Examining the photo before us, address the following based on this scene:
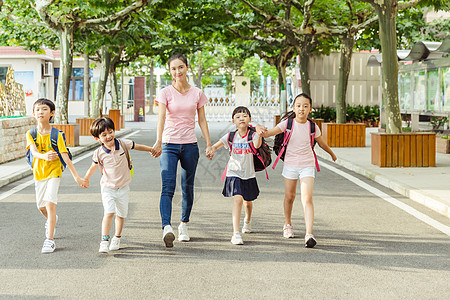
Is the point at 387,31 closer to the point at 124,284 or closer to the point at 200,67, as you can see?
the point at 124,284

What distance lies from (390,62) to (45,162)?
32.3ft

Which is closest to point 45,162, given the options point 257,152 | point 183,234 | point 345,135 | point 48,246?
point 48,246

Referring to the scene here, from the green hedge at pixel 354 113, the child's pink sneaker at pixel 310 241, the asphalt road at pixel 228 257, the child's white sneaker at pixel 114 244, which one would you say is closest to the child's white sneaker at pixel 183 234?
the asphalt road at pixel 228 257

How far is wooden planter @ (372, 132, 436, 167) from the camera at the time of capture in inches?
537

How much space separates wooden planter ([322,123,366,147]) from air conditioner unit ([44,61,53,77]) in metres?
37.3

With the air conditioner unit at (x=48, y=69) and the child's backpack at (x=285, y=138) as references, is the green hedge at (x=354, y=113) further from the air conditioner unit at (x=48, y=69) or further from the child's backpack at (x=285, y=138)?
the air conditioner unit at (x=48, y=69)

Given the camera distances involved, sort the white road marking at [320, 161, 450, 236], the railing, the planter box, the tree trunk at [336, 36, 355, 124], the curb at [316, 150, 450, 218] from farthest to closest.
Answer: the railing < the tree trunk at [336, 36, 355, 124] < the planter box < the curb at [316, 150, 450, 218] < the white road marking at [320, 161, 450, 236]

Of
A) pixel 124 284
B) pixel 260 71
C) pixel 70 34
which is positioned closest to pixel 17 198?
pixel 124 284

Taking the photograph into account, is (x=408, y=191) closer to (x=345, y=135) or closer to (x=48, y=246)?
(x=48, y=246)

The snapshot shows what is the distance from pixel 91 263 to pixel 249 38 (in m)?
21.9

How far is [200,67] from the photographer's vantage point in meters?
65.8

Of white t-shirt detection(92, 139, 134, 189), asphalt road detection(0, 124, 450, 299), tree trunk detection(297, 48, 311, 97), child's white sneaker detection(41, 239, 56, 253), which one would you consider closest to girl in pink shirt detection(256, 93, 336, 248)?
asphalt road detection(0, 124, 450, 299)

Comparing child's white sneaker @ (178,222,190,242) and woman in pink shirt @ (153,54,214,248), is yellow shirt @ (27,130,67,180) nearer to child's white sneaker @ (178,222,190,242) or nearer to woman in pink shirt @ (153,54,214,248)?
woman in pink shirt @ (153,54,214,248)

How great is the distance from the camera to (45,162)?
645cm
